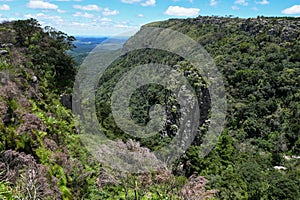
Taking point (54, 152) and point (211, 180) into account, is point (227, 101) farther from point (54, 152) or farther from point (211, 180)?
point (54, 152)

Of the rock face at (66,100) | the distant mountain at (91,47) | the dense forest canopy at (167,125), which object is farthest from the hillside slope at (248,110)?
the distant mountain at (91,47)

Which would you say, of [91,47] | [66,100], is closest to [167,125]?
[66,100]

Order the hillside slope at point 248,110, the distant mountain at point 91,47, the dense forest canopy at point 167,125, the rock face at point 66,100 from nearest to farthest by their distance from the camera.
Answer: the dense forest canopy at point 167,125, the rock face at point 66,100, the hillside slope at point 248,110, the distant mountain at point 91,47

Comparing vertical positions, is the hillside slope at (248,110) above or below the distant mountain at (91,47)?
below

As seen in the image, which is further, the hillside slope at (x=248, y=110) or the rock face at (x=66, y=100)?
the hillside slope at (x=248, y=110)

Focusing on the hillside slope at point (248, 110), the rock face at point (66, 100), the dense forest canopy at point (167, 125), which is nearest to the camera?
the dense forest canopy at point (167, 125)

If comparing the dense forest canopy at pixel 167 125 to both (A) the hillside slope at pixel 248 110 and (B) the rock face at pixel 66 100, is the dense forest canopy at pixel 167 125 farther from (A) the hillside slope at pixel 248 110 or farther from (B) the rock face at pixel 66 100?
(B) the rock face at pixel 66 100
